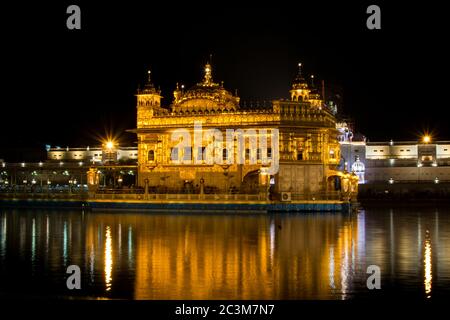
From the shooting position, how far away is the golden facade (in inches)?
1818

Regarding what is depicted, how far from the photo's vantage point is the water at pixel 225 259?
1450cm

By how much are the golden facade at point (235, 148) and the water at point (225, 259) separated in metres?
13.8

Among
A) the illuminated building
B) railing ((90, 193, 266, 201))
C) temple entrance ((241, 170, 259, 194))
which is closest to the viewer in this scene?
railing ((90, 193, 266, 201))

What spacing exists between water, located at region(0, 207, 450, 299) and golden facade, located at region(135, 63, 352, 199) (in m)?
13.8

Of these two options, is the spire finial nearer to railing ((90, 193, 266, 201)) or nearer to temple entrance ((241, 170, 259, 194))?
temple entrance ((241, 170, 259, 194))

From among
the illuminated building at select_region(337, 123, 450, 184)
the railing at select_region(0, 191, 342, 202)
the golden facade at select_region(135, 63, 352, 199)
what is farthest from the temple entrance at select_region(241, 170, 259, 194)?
the illuminated building at select_region(337, 123, 450, 184)

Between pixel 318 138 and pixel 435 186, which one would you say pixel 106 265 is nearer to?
pixel 318 138

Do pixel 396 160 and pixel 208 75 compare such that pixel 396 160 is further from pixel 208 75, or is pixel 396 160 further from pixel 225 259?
pixel 225 259

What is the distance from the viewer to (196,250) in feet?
69.1

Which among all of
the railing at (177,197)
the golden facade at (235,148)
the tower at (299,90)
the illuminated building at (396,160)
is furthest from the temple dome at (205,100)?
the illuminated building at (396,160)

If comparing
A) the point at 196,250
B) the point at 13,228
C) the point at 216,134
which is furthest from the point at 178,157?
the point at 196,250

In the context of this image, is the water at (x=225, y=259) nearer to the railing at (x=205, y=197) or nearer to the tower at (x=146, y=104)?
the railing at (x=205, y=197)
